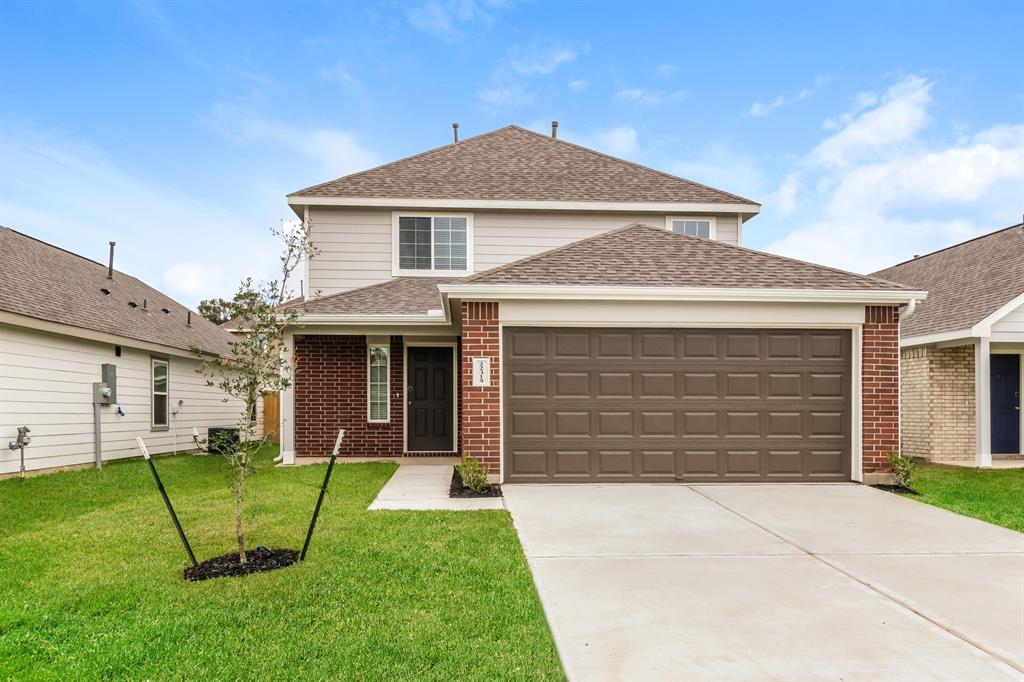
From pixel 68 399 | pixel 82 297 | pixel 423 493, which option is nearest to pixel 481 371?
pixel 423 493

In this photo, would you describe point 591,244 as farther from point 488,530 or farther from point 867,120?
point 867,120

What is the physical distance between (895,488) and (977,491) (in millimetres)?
1390

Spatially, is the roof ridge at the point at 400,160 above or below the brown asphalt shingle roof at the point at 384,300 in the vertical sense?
above

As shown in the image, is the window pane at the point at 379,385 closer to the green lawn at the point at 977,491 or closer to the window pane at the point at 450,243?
the window pane at the point at 450,243

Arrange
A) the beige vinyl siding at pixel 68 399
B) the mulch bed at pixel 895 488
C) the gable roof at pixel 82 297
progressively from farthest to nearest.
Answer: the gable roof at pixel 82 297 < the beige vinyl siding at pixel 68 399 < the mulch bed at pixel 895 488

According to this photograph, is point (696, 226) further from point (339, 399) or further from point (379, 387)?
point (339, 399)

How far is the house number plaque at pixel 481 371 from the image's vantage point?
878cm

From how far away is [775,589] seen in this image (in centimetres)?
456

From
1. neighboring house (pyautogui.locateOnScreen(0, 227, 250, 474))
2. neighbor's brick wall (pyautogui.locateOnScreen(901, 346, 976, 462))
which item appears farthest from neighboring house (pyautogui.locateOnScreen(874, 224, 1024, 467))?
neighboring house (pyautogui.locateOnScreen(0, 227, 250, 474))

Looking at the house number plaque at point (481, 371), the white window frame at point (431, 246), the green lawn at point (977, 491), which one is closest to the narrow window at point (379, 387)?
the white window frame at point (431, 246)

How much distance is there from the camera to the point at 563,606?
4.20 meters

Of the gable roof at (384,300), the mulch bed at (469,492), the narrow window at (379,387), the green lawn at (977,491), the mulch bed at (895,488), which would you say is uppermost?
the gable roof at (384,300)

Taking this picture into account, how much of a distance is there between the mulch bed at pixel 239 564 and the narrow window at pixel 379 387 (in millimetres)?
6932

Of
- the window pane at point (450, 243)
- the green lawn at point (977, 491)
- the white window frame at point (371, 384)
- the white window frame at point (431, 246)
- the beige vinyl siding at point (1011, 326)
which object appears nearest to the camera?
the green lawn at point (977, 491)
